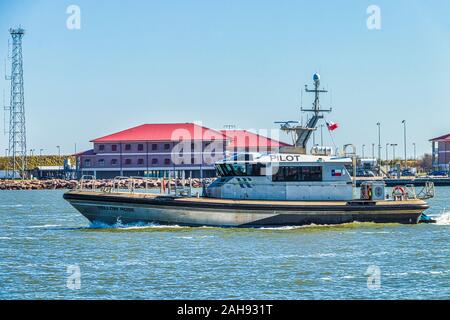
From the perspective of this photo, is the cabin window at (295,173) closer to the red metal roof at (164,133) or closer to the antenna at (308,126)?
the antenna at (308,126)

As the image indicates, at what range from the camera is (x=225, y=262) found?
28.1 meters

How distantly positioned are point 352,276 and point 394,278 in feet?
3.72

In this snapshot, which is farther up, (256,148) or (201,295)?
(256,148)

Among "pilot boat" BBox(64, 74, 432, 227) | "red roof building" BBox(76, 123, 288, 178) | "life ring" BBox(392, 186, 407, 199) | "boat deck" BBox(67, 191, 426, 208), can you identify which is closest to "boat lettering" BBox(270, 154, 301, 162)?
"pilot boat" BBox(64, 74, 432, 227)

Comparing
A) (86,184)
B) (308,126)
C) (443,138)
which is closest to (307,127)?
(308,126)

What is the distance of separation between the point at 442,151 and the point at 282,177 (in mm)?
103225

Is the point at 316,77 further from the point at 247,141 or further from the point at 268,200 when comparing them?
the point at 247,141

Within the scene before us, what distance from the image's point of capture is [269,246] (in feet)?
104

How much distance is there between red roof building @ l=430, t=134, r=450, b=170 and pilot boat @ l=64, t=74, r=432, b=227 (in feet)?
319

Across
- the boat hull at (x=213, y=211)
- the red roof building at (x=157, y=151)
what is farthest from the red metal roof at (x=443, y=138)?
the boat hull at (x=213, y=211)

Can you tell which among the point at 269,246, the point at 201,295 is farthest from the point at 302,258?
the point at 201,295

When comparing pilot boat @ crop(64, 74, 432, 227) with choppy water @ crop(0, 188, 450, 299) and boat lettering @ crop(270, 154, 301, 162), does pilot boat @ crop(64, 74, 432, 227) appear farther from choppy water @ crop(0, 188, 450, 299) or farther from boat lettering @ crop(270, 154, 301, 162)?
choppy water @ crop(0, 188, 450, 299)

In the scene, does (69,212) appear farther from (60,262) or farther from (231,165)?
(60,262)

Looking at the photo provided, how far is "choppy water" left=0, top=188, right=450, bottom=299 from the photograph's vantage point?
23.4 metres
